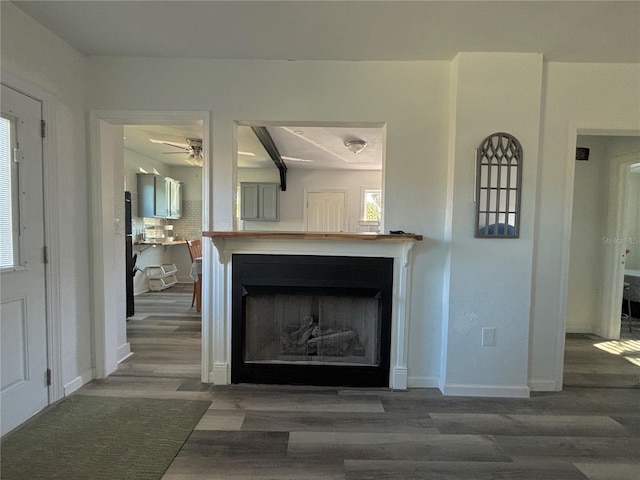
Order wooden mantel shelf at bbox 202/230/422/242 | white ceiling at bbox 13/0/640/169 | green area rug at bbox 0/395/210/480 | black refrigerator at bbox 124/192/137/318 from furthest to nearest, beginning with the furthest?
black refrigerator at bbox 124/192/137/318
wooden mantel shelf at bbox 202/230/422/242
white ceiling at bbox 13/0/640/169
green area rug at bbox 0/395/210/480

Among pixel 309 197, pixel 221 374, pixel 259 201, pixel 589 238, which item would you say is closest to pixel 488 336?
pixel 221 374

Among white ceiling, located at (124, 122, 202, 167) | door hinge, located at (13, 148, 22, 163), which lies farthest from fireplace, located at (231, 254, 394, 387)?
white ceiling, located at (124, 122, 202, 167)

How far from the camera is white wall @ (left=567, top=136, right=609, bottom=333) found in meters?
3.73

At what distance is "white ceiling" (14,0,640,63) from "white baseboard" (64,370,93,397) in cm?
247

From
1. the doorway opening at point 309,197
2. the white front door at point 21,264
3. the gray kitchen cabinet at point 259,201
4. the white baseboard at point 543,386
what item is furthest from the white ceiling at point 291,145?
the white baseboard at point 543,386

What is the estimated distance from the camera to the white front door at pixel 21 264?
187cm

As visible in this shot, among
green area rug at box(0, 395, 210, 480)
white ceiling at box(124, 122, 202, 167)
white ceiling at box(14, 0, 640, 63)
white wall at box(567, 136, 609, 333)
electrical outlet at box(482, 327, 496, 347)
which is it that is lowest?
green area rug at box(0, 395, 210, 480)

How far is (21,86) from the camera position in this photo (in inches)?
75.6

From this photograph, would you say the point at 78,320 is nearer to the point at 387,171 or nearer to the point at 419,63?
the point at 387,171

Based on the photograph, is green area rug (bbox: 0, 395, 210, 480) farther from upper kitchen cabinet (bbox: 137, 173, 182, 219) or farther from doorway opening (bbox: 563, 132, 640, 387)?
upper kitchen cabinet (bbox: 137, 173, 182, 219)

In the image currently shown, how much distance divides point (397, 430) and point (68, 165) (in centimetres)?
293

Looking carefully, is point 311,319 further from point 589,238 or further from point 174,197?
point 174,197

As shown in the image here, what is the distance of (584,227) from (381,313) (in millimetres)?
3106

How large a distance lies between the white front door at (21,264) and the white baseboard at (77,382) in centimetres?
15
